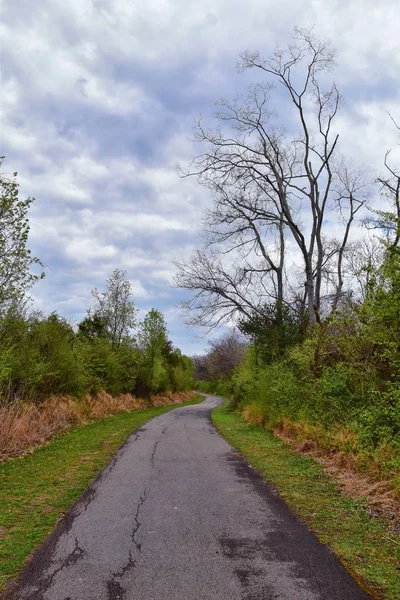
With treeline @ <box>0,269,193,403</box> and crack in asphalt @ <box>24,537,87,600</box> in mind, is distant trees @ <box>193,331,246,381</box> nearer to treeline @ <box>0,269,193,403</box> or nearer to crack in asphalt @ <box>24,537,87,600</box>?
treeline @ <box>0,269,193,403</box>

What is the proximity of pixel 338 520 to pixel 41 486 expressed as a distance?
4.79 metres

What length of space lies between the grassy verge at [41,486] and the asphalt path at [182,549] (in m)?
0.22

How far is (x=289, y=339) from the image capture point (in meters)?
20.9

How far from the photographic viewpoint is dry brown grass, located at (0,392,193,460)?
10.3m

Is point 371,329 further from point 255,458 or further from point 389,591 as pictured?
point 389,591

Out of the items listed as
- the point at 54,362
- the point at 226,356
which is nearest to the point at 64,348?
the point at 54,362

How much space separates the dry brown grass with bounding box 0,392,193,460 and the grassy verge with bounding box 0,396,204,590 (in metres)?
0.41

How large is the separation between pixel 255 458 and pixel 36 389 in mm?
9096

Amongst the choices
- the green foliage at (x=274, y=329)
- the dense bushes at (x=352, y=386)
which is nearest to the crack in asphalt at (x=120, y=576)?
the dense bushes at (x=352, y=386)

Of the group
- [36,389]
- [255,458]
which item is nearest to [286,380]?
[255,458]

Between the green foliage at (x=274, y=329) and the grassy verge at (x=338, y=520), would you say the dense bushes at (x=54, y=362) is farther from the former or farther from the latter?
the green foliage at (x=274, y=329)

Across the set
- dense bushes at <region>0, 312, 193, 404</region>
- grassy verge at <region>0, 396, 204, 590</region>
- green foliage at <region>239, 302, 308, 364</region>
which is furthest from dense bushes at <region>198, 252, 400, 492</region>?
dense bushes at <region>0, 312, 193, 404</region>

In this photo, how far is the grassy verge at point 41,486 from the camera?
4.73m

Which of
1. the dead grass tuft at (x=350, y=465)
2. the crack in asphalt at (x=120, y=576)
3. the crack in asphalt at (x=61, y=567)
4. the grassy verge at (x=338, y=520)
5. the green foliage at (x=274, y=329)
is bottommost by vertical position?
the crack in asphalt at (x=61, y=567)
